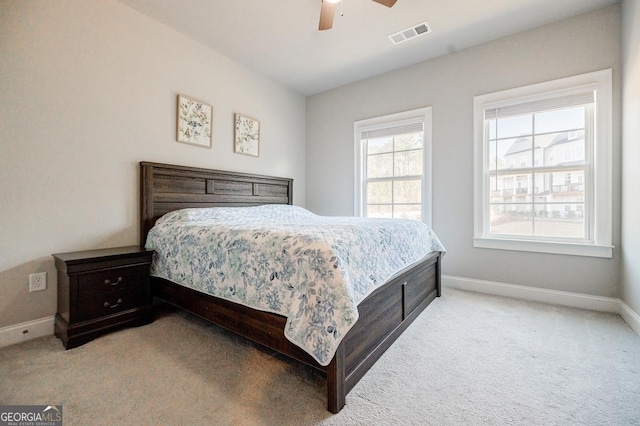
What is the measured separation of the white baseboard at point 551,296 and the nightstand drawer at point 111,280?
3.27 m

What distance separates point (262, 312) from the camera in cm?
159

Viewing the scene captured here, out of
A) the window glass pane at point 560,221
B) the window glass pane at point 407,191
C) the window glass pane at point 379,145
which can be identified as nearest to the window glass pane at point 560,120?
the window glass pane at point 560,221

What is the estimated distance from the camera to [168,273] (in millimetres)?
2271

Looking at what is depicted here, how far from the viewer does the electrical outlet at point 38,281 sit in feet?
6.73

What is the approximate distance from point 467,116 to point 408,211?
1351mm

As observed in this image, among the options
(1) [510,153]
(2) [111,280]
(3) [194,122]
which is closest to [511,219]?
(1) [510,153]

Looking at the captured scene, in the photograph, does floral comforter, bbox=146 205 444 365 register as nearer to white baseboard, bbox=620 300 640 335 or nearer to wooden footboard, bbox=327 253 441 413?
wooden footboard, bbox=327 253 441 413

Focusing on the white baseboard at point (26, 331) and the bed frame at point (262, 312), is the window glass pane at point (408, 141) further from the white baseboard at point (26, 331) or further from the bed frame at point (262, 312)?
the white baseboard at point (26, 331)

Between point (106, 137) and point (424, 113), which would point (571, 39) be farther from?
point (106, 137)

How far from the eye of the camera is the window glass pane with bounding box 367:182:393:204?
3.86 metres

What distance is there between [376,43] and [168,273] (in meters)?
3.24

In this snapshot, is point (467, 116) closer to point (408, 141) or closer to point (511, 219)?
point (408, 141)

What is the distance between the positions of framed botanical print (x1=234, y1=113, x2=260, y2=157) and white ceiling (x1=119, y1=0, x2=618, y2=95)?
737mm

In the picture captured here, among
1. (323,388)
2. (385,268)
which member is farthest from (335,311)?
(385,268)
